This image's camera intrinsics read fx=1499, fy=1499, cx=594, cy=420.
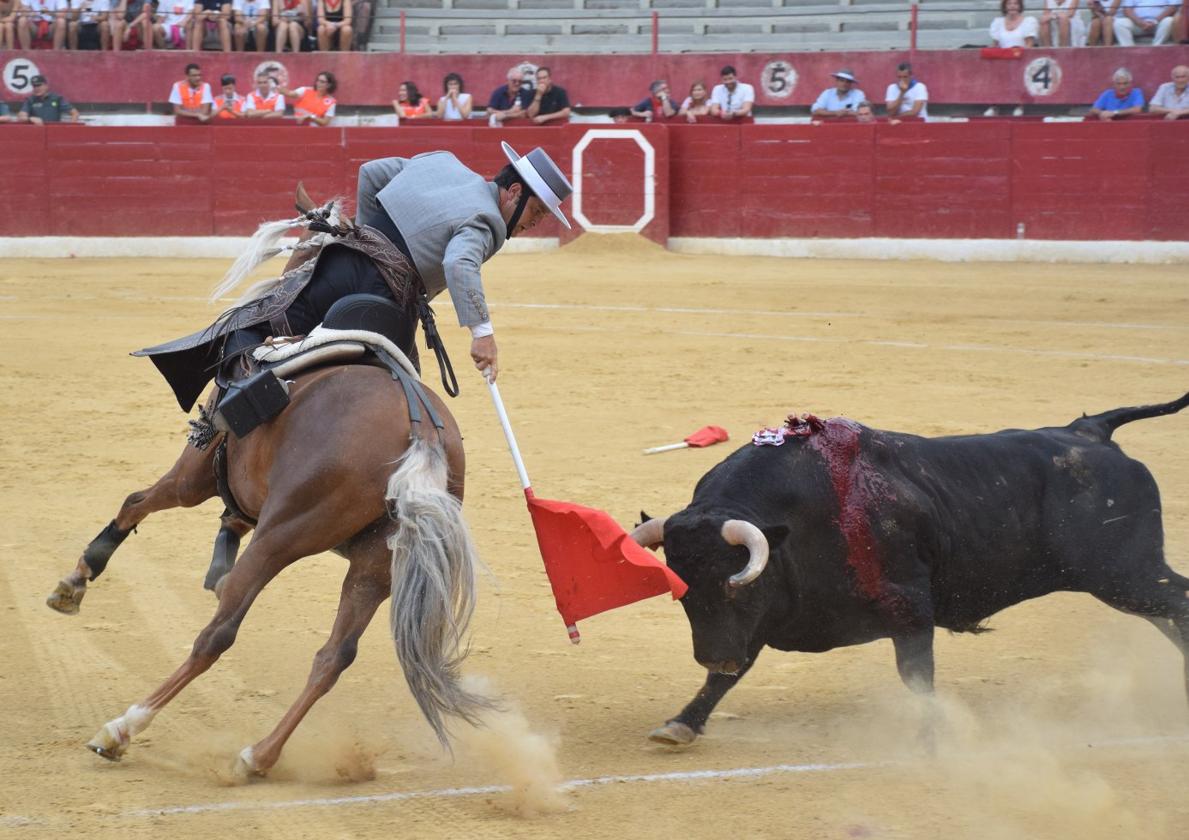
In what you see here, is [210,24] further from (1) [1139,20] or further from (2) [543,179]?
(2) [543,179]

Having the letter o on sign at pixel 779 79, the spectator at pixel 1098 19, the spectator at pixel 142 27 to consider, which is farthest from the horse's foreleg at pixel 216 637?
the spectator at pixel 142 27

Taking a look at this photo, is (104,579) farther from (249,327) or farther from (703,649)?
(703,649)

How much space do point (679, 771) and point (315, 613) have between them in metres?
1.92

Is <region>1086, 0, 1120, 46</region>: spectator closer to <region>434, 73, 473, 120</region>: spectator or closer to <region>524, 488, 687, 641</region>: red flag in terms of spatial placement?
<region>434, 73, 473, 120</region>: spectator

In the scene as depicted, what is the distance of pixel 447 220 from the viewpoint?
13.6ft

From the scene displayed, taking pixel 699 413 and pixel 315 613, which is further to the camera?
pixel 699 413

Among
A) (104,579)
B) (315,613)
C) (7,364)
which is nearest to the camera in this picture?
(315,613)

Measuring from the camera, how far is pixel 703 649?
4.07 m

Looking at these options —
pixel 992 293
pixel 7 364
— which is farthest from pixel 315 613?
pixel 992 293

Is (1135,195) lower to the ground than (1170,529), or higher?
higher

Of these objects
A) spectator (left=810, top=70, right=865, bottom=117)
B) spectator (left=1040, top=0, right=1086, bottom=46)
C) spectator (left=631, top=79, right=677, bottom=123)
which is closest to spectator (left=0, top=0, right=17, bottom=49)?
spectator (left=631, top=79, right=677, bottom=123)

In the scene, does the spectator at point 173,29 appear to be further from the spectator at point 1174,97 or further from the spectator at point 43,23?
the spectator at point 1174,97

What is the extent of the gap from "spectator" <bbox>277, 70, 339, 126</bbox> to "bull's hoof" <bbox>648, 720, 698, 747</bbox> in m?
13.7

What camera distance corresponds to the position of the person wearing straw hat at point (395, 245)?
4172 mm
